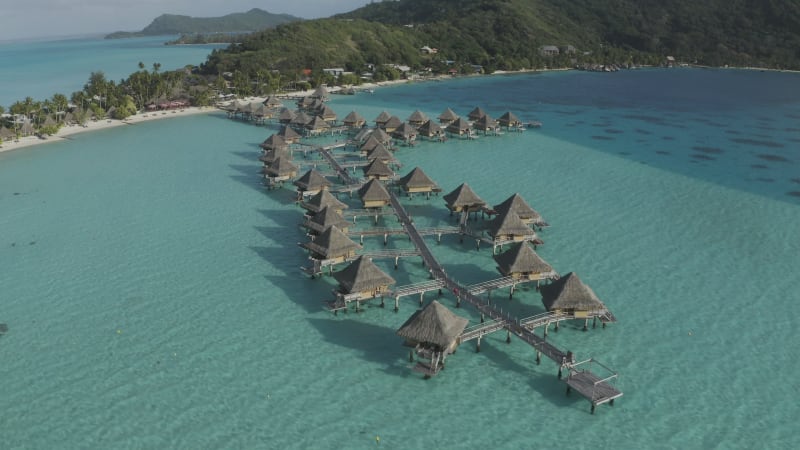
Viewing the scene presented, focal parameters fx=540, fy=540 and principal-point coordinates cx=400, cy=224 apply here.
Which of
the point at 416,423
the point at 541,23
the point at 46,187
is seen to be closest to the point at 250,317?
the point at 416,423

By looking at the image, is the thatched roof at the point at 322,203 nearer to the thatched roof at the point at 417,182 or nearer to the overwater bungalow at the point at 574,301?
the thatched roof at the point at 417,182

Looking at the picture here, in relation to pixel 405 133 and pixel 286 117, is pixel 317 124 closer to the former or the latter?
pixel 286 117

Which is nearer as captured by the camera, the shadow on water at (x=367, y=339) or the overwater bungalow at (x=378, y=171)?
the shadow on water at (x=367, y=339)

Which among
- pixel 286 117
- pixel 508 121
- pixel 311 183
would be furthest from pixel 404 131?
pixel 311 183

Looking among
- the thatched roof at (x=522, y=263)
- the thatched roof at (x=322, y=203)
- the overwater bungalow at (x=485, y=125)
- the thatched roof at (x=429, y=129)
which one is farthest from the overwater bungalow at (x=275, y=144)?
the thatched roof at (x=522, y=263)

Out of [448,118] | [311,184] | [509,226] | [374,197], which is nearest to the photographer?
[509,226]

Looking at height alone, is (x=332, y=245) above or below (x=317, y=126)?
below

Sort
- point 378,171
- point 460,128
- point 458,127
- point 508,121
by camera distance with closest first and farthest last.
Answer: point 378,171
point 460,128
point 458,127
point 508,121
